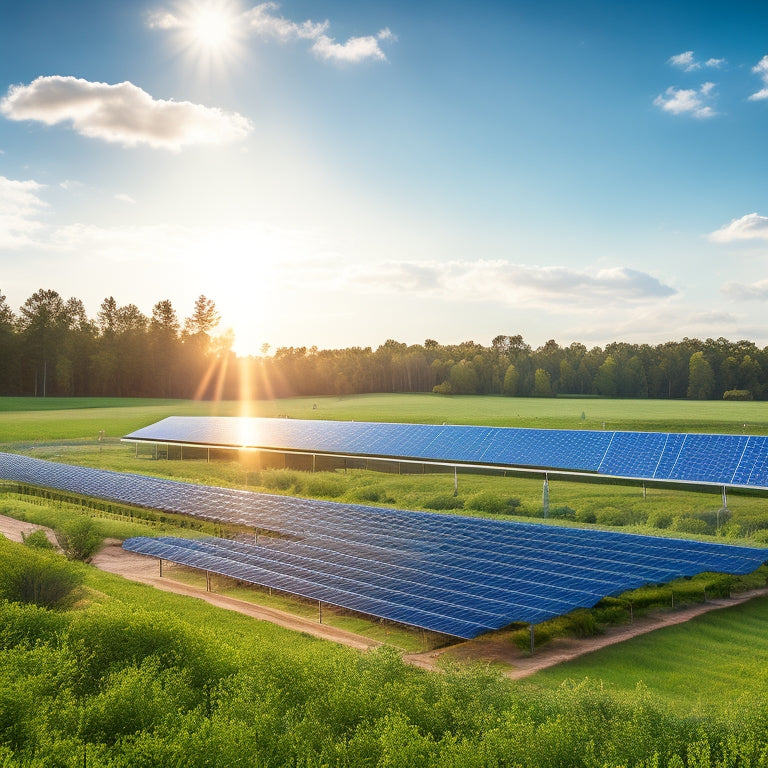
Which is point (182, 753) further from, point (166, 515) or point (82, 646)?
point (166, 515)

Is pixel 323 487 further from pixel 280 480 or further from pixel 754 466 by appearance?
pixel 754 466

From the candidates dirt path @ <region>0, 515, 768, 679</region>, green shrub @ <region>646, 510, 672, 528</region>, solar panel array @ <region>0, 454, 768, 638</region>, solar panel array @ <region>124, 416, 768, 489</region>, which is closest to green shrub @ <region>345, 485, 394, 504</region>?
solar panel array @ <region>124, 416, 768, 489</region>

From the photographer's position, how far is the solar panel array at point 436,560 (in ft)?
63.8

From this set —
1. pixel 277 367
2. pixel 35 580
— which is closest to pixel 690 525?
pixel 35 580

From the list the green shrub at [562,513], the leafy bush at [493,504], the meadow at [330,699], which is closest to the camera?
the meadow at [330,699]

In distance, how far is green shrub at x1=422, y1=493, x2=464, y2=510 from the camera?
128 feet

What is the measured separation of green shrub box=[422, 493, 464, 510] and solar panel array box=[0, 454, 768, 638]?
551cm

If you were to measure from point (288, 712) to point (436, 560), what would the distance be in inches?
540

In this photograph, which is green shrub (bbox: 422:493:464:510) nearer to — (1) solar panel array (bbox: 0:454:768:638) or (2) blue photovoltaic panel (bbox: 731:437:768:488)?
(1) solar panel array (bbox: 0:454:768:638)

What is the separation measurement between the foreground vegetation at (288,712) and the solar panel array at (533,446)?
1899 cm

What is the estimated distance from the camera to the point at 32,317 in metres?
118

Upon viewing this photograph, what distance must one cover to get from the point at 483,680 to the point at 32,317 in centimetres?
12070

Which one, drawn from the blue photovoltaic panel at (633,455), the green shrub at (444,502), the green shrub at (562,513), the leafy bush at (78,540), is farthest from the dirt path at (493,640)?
the green shrub at (444,502)

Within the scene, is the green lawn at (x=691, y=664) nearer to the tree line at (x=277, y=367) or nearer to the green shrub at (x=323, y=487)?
the green shrub at (x=323, y=487)
